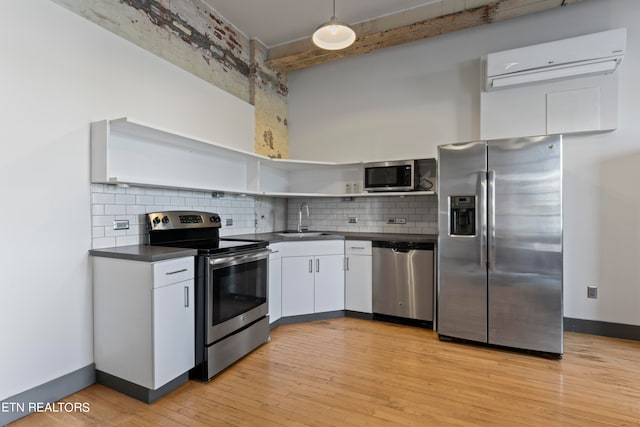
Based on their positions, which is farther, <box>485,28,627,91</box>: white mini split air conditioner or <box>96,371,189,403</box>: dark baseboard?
<box>485,28,627,91</box>: white mini split air conditioner

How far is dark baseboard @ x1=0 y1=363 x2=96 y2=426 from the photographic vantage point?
75.0 inches

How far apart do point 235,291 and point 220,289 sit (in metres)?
0.18

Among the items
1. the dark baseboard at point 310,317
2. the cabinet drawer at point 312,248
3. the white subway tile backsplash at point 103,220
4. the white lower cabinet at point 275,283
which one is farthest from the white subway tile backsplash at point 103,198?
the dark baseboard at point 310,317

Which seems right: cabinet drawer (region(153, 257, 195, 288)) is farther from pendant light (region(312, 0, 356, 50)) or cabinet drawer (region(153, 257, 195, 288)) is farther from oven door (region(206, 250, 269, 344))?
pendant light (region(312, 0, 356, 50))

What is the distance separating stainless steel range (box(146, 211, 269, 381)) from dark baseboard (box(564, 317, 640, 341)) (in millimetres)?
3048

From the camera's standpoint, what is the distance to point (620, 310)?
3.12 meters

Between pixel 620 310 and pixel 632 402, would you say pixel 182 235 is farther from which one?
pixel 620 310

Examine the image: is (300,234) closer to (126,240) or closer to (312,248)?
(312,248)

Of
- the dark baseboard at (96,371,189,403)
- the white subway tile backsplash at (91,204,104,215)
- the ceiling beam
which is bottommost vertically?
the dark baseboard at (96,371,189,403)

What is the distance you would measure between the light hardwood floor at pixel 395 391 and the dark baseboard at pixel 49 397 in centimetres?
6

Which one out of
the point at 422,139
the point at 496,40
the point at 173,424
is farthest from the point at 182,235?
the point at 496,40

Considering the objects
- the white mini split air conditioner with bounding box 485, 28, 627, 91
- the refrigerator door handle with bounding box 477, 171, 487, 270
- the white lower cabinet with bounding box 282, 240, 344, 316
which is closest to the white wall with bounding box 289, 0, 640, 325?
the white mini split air conditioner with bounding box 485, 28, 627, 91

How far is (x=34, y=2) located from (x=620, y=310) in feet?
17.4

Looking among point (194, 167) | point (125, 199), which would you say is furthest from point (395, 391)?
point (194, 167)
